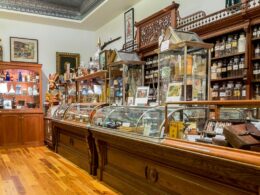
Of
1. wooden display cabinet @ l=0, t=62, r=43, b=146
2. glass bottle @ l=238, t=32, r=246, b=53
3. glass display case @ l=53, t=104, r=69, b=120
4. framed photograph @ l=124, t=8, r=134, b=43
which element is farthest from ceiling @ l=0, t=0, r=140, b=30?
glass bottle @ l=238, t=32, r=246, b=53

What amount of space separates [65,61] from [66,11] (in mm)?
1512

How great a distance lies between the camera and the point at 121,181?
139 inches

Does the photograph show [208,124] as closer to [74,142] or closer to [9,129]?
[74,142]

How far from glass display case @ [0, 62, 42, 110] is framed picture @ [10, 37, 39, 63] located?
1.23 feet

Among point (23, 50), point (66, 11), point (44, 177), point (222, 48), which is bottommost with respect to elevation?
point (44, 177)

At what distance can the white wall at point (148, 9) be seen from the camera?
475 centimetres

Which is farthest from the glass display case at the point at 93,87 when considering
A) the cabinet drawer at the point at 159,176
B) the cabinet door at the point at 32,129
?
the cabinet drawer at the point at 159,176

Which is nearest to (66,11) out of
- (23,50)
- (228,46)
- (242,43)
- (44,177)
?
(23,50)

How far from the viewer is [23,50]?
26.0 ft

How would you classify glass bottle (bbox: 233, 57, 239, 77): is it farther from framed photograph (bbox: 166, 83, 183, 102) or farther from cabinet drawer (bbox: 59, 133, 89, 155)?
cabinet drawer (bbox: 59, 133, 89, 155)

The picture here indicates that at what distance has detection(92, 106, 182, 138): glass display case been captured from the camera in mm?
2947

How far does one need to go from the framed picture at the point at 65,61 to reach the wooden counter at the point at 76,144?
2.52 m

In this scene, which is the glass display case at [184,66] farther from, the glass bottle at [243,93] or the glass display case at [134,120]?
the glass bottle at [243,93]

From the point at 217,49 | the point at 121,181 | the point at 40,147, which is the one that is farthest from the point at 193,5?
the point at 40,147
